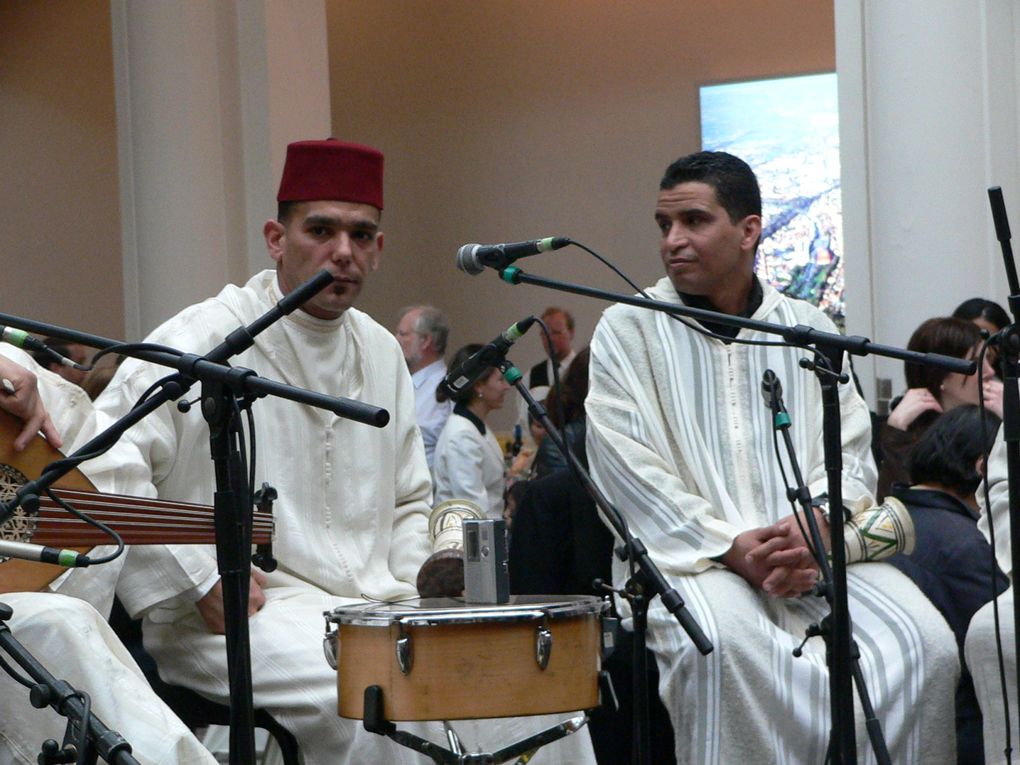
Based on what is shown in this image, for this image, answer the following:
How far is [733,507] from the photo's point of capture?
465 cm

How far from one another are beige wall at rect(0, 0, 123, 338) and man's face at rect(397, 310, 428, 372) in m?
→ 3.82

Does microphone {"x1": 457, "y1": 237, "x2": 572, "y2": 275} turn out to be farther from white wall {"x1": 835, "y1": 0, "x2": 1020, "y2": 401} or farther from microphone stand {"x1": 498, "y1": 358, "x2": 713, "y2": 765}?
white wall {"x1": 835, "y1": 0, "x2": 1020, "y2": 401}

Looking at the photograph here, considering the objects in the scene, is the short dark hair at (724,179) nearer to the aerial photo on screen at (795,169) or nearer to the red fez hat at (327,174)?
the red fez hat at (327,174)

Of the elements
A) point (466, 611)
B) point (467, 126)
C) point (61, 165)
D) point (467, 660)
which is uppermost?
point (467, 126)

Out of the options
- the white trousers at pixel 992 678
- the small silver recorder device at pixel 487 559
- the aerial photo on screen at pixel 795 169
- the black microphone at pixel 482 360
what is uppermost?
the aerial photo on screen at pixel 795 169

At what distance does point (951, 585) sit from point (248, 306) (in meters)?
2.39

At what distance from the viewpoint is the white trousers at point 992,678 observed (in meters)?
4.27

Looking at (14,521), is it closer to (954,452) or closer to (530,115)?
(954,452)

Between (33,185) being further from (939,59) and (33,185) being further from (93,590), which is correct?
(93,590)

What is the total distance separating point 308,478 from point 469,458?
3892 millimetres

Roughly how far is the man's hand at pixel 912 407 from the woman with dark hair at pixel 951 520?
899 millimetres

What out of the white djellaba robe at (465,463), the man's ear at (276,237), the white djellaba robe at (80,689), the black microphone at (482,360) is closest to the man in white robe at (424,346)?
the white djellaba robe at (465,463)

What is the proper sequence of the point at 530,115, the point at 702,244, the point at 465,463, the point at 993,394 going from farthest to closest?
the point at 530,115
the point at 465,463
the point at 993,394
the point at 702,244

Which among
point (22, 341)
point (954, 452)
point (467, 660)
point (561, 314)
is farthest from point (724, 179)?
point (561, 314)
